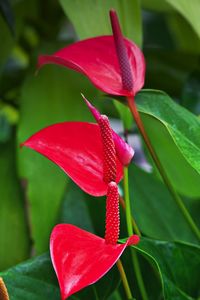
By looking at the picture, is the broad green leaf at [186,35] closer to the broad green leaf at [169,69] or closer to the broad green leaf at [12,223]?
the broad green leaf at [169,69]

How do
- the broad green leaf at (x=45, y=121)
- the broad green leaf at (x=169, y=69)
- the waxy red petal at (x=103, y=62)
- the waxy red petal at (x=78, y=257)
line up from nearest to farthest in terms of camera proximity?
the waxy red petal at (x=78, y=257), the waxy red petal at (x=103, y=62), the broad green leaf at (x=45, y=121), the broad green leaf at (x=169, y=69)

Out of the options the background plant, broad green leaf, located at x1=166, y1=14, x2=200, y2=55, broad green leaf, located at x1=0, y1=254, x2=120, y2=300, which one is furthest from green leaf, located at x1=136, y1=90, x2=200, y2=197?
broad green leaf, located at x1=166, y1=14, x2=200, y2=55

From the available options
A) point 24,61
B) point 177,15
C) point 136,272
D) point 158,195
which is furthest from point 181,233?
point 24,61

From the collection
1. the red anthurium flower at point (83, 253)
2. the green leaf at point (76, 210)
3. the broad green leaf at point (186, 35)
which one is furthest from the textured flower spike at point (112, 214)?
the broad green leaf at point (186, 35)

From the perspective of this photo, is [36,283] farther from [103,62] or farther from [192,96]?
[192,96]

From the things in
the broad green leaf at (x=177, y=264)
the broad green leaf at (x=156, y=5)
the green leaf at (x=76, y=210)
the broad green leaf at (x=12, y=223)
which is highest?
the broad green leaf at (x=156, y=5)

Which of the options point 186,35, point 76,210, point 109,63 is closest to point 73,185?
point 76,210
